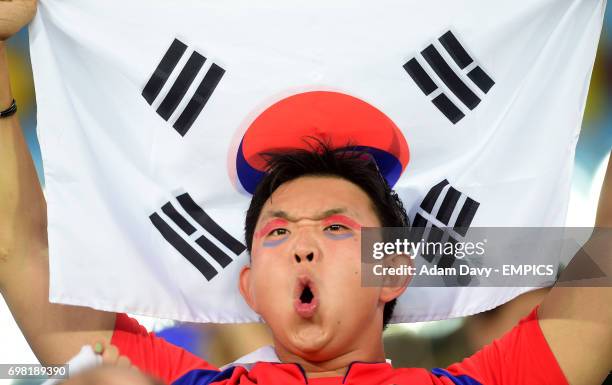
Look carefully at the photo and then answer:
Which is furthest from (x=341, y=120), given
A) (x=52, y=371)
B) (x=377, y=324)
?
(x=52, y=371)

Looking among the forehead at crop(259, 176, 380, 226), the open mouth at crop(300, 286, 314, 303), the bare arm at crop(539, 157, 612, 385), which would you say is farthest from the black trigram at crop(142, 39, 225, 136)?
the bare arm at crop(539, 157, 612, 385)

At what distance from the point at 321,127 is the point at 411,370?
558 millimetres

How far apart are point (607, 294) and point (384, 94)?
2.06ft

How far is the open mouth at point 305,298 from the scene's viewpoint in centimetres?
185

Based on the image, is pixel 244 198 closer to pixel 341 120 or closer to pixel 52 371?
pixel 341 120

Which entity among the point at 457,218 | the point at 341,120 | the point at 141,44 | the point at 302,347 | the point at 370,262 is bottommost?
the point at 302,347

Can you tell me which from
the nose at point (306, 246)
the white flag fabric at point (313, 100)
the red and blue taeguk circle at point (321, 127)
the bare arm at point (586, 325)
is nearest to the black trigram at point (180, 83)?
the white flag fabric at point (313, 100)

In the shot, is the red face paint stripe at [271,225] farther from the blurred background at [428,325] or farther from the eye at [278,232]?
the blurred background at [428,325]

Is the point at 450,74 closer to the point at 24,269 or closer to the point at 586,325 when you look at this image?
the point at 586,325

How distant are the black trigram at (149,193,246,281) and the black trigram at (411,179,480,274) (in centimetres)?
40

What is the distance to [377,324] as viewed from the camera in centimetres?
201

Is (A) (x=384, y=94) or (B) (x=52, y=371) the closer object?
(B) (x=52, y=371)

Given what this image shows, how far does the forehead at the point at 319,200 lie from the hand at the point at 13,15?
24.7 inches

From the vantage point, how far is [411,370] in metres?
1.97
